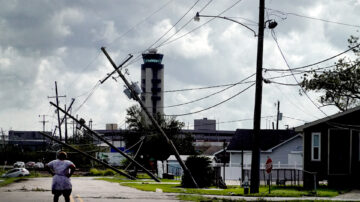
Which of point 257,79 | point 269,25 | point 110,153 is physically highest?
point 269,25

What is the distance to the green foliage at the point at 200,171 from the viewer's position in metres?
36.4

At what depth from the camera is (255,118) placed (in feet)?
89.4

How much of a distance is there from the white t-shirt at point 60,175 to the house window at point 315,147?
77.0ft

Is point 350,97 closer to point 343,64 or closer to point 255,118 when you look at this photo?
point 343,64

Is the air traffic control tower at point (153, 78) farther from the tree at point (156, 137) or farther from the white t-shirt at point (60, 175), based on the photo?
the white t-shirt at point (60, 175)

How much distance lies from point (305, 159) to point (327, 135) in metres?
2.15

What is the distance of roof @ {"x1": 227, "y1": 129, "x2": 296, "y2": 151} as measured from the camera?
62875mm

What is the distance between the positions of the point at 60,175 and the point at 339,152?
23.9 m

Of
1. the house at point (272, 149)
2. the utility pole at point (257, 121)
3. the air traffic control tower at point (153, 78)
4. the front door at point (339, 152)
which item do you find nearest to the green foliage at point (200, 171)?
the front door at point (339, 152)

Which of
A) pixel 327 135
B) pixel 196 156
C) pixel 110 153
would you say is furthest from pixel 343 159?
pixel 110 153

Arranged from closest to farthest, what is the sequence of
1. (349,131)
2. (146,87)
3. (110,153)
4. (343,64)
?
(349,131) < (343,64) < (110,153) < (146,87)

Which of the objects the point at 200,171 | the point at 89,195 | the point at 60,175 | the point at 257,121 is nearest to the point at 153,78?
the point at 200,171

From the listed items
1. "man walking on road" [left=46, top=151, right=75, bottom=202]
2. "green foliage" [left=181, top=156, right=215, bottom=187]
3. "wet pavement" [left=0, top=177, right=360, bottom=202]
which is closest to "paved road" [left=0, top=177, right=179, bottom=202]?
"wet pavement" [left=0, top=177, right=360, bottom=202]

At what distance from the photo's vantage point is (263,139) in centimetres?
6431
